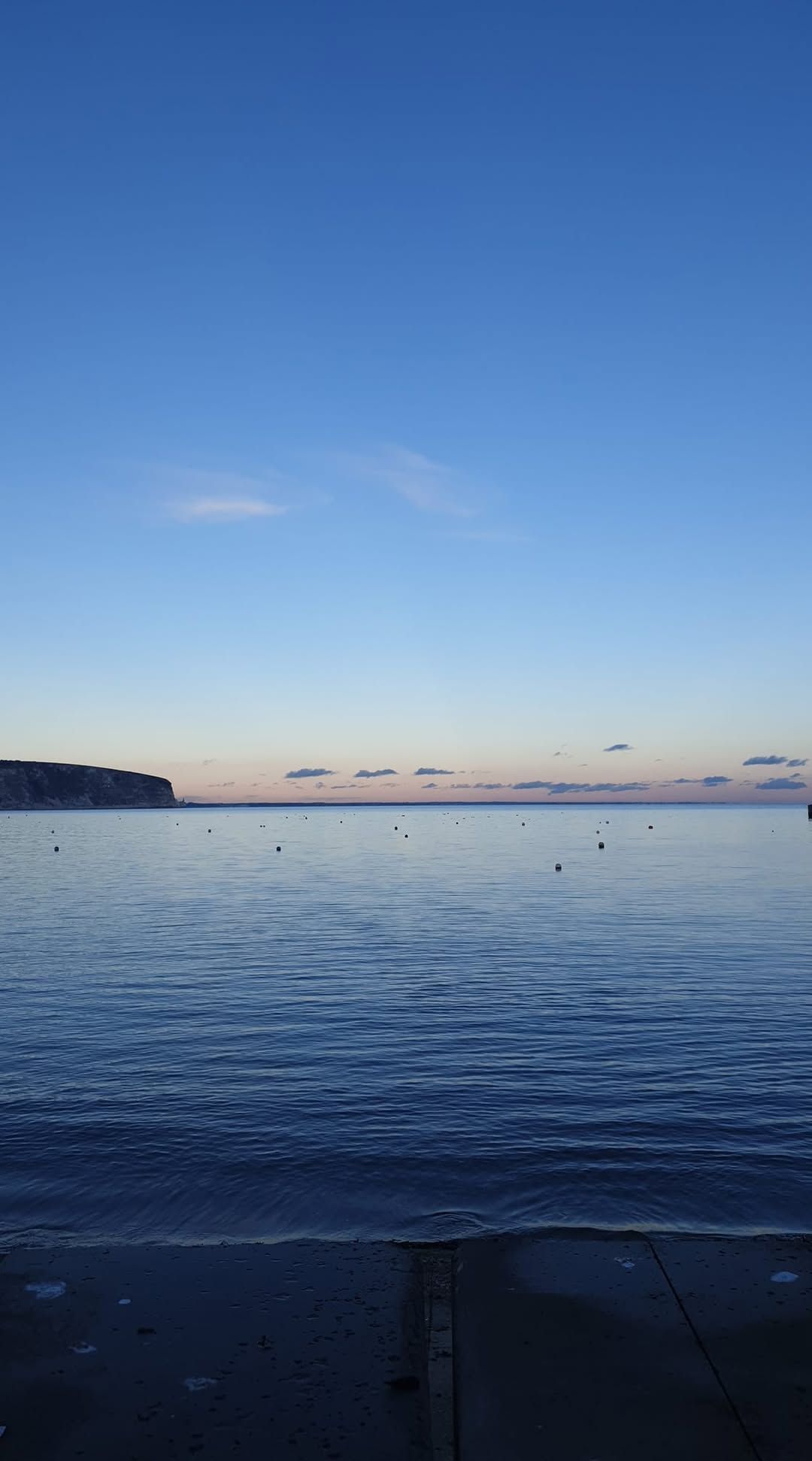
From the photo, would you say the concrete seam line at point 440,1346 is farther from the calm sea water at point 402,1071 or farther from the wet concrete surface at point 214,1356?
the calm sea water at point 402,1071

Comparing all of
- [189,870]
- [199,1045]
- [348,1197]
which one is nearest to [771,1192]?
[348,1197]

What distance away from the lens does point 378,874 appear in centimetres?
8525

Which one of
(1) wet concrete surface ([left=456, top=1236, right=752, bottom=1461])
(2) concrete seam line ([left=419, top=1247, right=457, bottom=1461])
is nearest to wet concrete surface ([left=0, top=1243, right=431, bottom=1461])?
(2) concrete seam line ([left=419, top=1247, right=457, bottom=1461])

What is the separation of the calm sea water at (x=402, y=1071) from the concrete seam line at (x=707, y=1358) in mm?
2846

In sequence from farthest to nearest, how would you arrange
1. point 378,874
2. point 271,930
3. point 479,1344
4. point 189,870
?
point 189,870 → point 378,874 → point 271,930 → point 479,1344

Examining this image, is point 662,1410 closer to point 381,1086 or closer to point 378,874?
point 381,1086

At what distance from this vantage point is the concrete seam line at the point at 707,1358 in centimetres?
804

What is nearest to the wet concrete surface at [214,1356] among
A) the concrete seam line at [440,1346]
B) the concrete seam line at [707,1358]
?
the concrete seam line at [440,1346]

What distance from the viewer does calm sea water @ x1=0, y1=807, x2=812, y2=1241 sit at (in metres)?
15.2

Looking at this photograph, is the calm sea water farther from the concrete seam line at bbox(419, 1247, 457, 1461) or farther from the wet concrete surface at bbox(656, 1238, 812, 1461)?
the wet concrete surface at bbox(656, 1238, 812, 1461)

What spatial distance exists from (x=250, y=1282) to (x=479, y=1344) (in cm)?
299

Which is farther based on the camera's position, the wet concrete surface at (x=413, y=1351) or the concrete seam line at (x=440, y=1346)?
the concrete seam line at (x=440, y=1346)

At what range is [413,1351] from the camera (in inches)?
379

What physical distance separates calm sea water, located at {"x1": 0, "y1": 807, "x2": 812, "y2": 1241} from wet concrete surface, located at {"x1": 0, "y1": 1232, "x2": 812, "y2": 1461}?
7.87 feet
